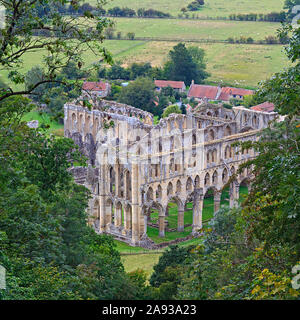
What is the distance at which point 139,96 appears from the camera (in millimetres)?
113562

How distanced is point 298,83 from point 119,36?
138894mm

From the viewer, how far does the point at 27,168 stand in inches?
1628

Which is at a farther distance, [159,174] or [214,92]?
[214,92]

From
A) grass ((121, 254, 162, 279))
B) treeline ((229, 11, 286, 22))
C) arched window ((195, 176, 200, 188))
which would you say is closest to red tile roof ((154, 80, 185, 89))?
treeline ((229, 11, 286, 22))

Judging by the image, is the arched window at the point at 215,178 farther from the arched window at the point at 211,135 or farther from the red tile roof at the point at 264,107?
the red tile roof at the point at 264,107

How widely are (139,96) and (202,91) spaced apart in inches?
603

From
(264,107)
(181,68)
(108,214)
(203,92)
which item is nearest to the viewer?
(108,214)

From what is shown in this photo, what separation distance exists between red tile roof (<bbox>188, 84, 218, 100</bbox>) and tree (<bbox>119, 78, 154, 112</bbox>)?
11.6 m

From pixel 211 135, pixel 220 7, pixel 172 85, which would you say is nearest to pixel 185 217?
pixel 211 135

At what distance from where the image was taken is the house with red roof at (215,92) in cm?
12175

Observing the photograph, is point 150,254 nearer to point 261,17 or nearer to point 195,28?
point 195,28

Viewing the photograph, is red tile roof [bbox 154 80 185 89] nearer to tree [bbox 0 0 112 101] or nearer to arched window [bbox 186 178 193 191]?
arched window [bbox 186 178 193 191]

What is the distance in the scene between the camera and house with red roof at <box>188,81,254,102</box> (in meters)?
122
